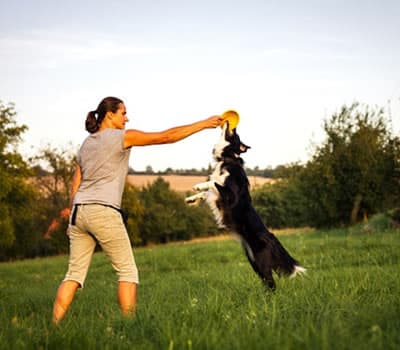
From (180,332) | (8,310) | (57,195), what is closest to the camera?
(180,332)

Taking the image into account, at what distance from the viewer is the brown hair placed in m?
5.02

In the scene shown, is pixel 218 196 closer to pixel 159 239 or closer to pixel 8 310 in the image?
pixel 8 310

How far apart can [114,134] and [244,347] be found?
2.69 meters

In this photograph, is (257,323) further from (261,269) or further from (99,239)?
(261,269)

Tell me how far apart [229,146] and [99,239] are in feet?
9.80

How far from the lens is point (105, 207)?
4703 mm

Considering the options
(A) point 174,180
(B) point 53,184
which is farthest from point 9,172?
(A) point 174,180

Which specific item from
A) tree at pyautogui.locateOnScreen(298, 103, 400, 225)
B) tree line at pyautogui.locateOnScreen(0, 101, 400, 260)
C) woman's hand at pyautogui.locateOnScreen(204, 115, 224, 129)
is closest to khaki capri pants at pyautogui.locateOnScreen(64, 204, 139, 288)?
woman's hand at pyautogui.locateOnScreen(204, 115, 224, 129)

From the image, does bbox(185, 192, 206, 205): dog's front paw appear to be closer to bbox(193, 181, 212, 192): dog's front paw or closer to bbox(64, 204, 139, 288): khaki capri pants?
bbox(193, 181, 212, 192): dog's front paw

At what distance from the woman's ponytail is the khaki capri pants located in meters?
0.79

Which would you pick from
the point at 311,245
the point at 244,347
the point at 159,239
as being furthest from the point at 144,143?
the point at 159,239

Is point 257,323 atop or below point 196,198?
below

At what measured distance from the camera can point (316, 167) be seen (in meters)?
29.3

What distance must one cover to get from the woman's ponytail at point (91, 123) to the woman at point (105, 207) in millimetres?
106
